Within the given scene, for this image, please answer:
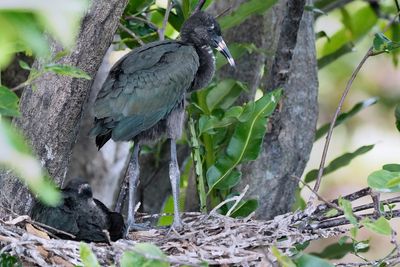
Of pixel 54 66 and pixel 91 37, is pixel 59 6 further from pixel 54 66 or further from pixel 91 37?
pixel 91 37

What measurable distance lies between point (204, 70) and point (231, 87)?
1.18ft

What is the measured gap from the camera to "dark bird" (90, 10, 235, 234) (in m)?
3.99

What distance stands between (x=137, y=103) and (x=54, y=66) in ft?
7.36

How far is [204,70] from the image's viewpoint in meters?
4.41

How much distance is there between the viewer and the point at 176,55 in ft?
13.8

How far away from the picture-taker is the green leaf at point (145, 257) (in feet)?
6.53

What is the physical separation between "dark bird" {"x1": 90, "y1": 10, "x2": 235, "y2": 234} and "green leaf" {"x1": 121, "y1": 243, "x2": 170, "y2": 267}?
74.0 inches

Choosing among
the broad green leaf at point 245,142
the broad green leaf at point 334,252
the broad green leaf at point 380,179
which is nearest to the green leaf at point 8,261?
the broad green leaf at point 380,179

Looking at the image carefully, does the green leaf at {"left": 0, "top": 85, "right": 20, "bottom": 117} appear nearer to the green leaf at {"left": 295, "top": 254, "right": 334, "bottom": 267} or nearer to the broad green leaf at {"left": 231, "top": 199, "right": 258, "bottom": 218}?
the green leaf at {"left": 295, "top": 254, "right": 334, "bottom": 267}

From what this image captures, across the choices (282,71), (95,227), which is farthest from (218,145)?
(95,227)

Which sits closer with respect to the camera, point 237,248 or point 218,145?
point 237,248

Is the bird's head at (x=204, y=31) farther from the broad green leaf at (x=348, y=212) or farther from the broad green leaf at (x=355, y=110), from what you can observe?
the broad green leaf at (x=348, y=212)

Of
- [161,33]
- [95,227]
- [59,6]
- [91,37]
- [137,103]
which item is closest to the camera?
[59,6]

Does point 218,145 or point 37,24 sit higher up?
point 37,24
